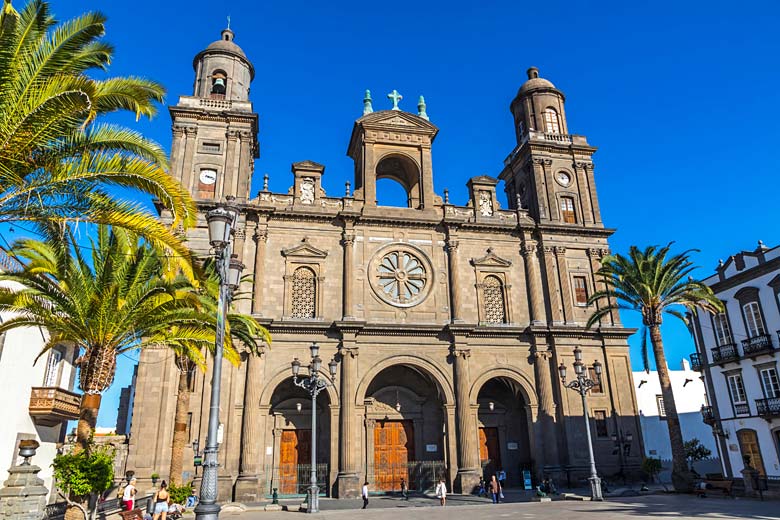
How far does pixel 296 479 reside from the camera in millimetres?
28000

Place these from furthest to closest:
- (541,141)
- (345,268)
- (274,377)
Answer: (541,141), (345,268), (274,377)

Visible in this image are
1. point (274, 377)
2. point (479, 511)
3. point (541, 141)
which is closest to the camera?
point (479, 511)

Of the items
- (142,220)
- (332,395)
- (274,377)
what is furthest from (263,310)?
(142,220)

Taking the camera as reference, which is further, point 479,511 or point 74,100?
point 479,511

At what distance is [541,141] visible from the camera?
36.5 meters

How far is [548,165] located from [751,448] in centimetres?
1987

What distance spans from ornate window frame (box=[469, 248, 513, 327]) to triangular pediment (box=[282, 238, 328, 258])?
349 inches

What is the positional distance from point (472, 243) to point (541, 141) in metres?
8.92

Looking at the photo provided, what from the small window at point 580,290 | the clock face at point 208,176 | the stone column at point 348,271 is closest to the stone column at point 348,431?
the stone column at point 348,271

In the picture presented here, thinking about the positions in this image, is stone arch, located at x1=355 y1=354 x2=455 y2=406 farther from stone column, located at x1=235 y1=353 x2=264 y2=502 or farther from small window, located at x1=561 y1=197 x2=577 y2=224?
small window, located at x1=561 y1=197 x2=577 y2=224

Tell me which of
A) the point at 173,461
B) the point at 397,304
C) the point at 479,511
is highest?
the point at 397,304

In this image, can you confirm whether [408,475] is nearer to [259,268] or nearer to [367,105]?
[259,268]

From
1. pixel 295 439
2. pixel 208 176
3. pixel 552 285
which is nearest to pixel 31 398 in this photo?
pixel 295 439

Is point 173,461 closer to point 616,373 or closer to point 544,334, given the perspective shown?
point 544,334
